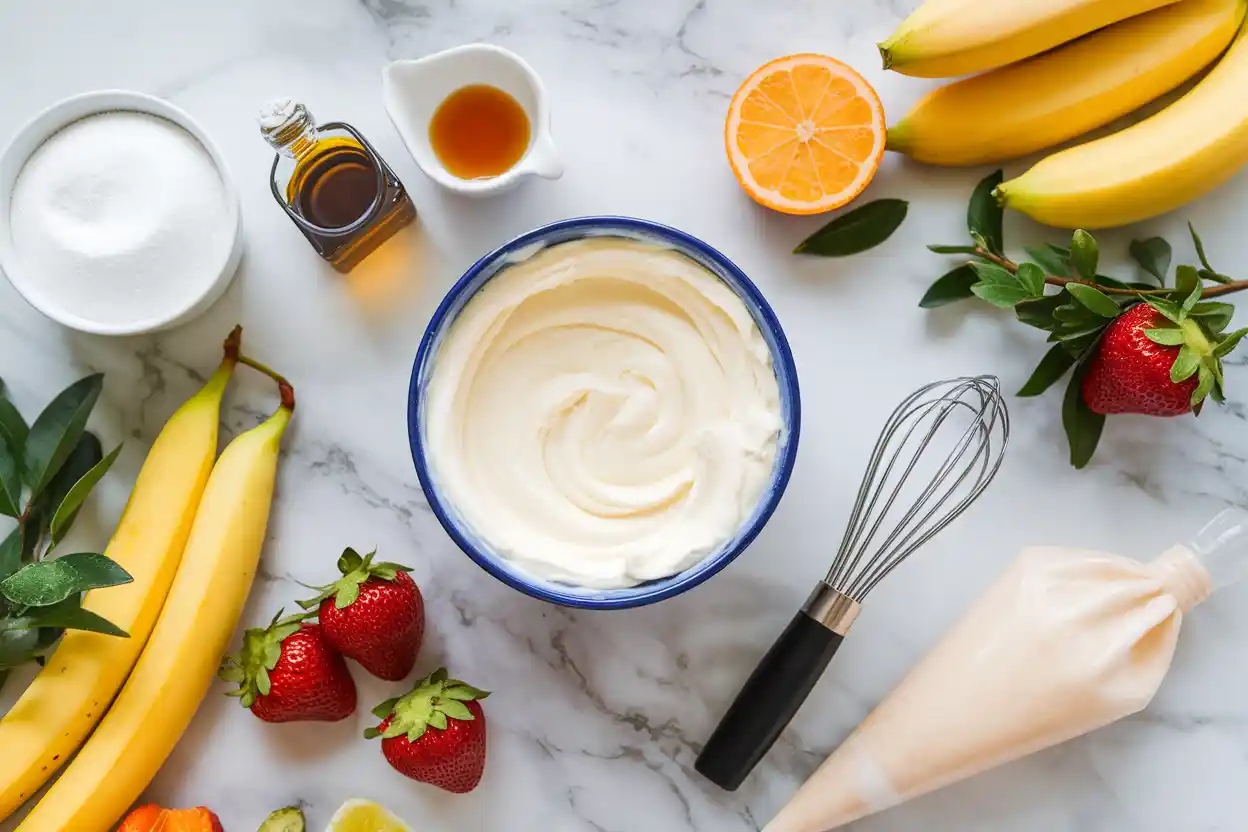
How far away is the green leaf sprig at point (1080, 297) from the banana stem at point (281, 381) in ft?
2.83

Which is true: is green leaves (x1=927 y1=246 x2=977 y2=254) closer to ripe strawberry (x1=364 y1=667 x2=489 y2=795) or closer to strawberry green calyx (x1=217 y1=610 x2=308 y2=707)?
ripe strawberry (x1=364 y1=667 x2=489 y2=795)

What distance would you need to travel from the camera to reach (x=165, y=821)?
1.24 metres

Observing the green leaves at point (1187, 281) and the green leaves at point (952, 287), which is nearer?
the green leaves at point (1187, 281)

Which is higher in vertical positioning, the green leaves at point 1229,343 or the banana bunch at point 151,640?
the green leaves at point 1229,343

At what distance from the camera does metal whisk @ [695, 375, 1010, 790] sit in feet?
3.86

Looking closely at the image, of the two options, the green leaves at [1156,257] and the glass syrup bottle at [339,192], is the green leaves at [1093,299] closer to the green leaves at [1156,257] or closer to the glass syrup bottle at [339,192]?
the green leaves at [1156,257]

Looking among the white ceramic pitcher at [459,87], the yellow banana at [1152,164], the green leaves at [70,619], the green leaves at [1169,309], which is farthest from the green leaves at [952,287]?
the green leaves at [70,619]

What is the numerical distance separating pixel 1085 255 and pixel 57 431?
1.35 m

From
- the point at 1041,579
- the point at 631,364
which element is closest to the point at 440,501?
the point at 631,364

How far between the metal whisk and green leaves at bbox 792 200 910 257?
22 cm

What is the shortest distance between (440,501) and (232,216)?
452mm

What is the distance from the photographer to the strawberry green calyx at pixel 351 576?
1.17 meters

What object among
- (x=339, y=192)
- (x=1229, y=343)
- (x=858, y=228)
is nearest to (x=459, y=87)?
(x=339, y=192)

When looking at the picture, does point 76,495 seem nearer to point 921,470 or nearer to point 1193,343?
point 921,470
